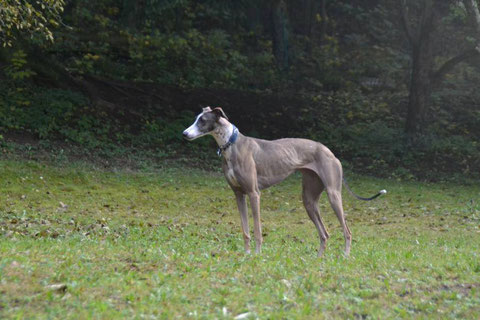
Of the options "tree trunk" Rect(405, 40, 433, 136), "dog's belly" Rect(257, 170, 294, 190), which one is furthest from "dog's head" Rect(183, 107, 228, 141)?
"tree trunk" Rect(405, 40, 433, 136)

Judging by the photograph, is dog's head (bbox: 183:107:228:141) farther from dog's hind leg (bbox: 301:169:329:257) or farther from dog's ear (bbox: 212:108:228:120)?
dog's hind leg (bbox: 301:169:329:257)

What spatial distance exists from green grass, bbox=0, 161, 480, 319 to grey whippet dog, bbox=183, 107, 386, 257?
0.61 m

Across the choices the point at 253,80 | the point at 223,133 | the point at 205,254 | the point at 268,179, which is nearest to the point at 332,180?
the point at 268,179

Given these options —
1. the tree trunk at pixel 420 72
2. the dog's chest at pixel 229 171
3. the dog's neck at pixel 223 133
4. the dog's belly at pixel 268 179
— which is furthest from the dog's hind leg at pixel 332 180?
the tree trunk at pixel 420 72

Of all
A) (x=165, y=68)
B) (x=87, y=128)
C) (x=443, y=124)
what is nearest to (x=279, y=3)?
(x=165, y=68)

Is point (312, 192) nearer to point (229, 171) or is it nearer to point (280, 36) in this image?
point (229, 171)

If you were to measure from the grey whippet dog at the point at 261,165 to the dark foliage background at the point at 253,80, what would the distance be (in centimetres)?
926

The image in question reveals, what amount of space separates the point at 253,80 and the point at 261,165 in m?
18.1

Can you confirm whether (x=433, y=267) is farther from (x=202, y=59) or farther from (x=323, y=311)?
(x=202, y=59)

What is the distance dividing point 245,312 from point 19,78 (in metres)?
17.0

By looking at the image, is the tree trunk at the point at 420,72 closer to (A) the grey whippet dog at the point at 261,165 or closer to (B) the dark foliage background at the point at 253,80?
(B) the dark foliage background at the point at 253,80

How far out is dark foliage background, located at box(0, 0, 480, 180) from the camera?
20578mm

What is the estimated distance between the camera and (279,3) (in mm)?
28266

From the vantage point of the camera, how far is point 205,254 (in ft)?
27.5
